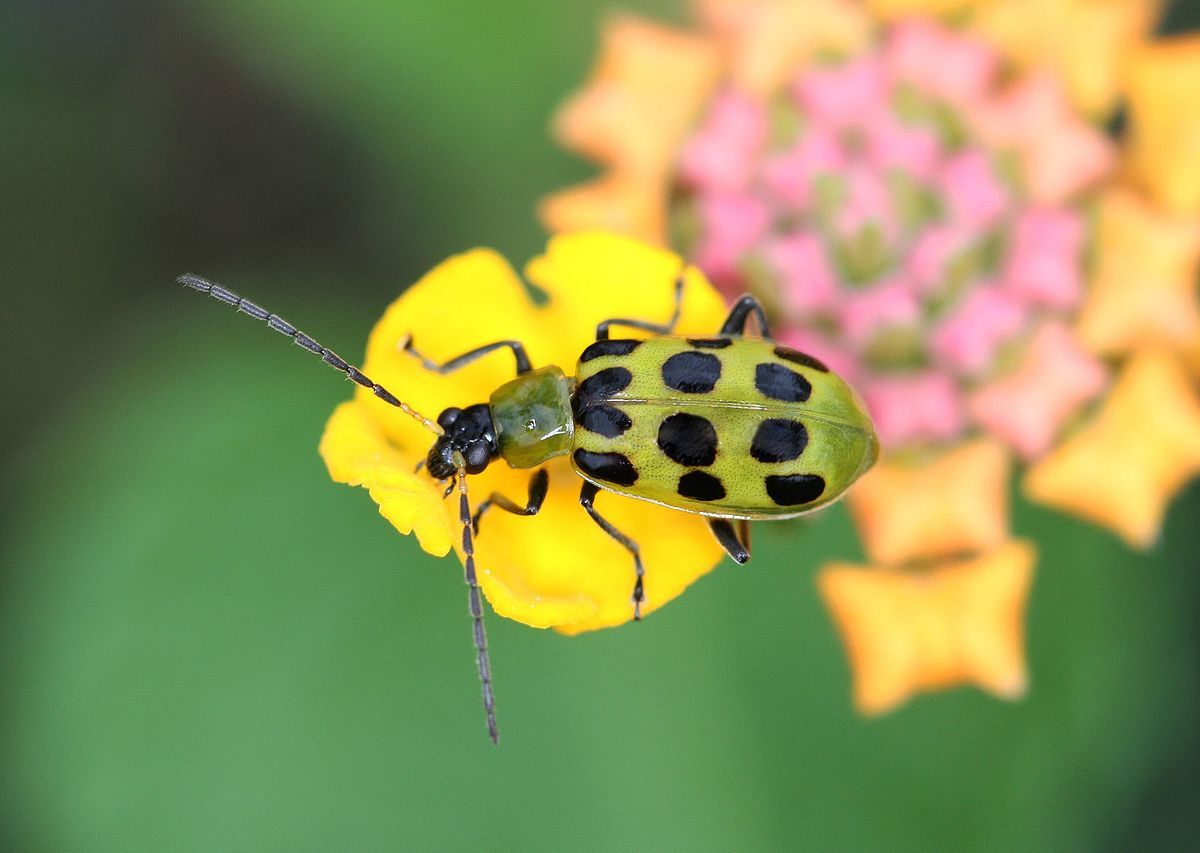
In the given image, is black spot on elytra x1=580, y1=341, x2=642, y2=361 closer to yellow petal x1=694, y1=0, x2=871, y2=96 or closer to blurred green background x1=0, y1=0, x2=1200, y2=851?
yellow petal x1=694, y1=0, x2=871, y2=96

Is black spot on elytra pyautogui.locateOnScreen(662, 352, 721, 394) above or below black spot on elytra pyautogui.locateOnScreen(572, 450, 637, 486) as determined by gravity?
above

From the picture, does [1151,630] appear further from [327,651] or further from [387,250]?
[387,250]

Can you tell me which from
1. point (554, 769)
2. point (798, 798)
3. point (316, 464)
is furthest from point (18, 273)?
point (798, 798)

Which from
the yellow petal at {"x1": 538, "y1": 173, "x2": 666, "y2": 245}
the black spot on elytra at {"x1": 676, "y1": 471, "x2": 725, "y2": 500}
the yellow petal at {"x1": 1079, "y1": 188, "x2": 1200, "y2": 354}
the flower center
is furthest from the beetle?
the yellow petal at {"x1": 1079, "y1": 188, "x2": 1200, "y2": 354}

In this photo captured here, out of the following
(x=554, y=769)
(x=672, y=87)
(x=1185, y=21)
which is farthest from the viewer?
(x=1185, y=21)

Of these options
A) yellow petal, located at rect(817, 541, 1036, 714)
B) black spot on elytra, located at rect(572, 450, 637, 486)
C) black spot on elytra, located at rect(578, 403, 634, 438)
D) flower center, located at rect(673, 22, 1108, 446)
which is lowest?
yellow petal, located at rect(817, 541, 1036, 714)
